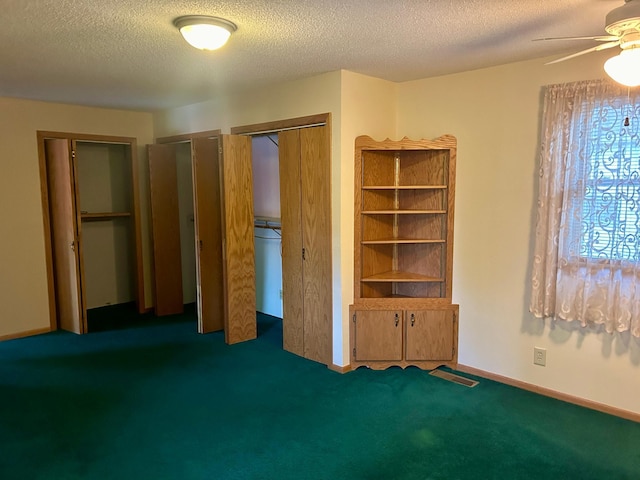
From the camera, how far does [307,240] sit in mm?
3961

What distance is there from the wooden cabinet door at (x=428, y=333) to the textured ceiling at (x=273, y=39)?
75.6 inches

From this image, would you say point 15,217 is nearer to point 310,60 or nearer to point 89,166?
point 89,166

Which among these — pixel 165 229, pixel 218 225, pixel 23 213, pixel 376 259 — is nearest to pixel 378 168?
pixel 376 259

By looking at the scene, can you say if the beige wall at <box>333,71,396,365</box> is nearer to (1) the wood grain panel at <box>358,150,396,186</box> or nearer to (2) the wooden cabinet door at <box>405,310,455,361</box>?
(1) the wood grain panel at <box>358,150,396,186</box>

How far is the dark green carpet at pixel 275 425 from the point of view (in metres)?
2.51

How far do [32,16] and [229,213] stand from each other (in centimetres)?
229

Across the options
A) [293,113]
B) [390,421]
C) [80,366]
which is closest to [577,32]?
[293,113]

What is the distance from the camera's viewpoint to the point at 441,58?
127 inches

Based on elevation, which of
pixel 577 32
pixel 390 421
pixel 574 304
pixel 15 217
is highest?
pixel 577 32

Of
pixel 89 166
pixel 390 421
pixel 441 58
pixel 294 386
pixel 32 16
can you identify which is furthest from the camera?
pixel 89 166

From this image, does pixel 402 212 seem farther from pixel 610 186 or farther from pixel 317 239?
pixel 610 186

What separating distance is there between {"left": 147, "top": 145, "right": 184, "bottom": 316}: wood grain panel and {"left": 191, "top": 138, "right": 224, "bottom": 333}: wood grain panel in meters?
0.95

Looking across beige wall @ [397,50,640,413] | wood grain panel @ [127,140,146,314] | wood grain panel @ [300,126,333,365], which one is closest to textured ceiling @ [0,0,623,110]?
beige wall @ [397,50,640,413]

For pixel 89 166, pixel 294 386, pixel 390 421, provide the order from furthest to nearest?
pixel 89 166 → pixel 294 386 → pixel 390 421
